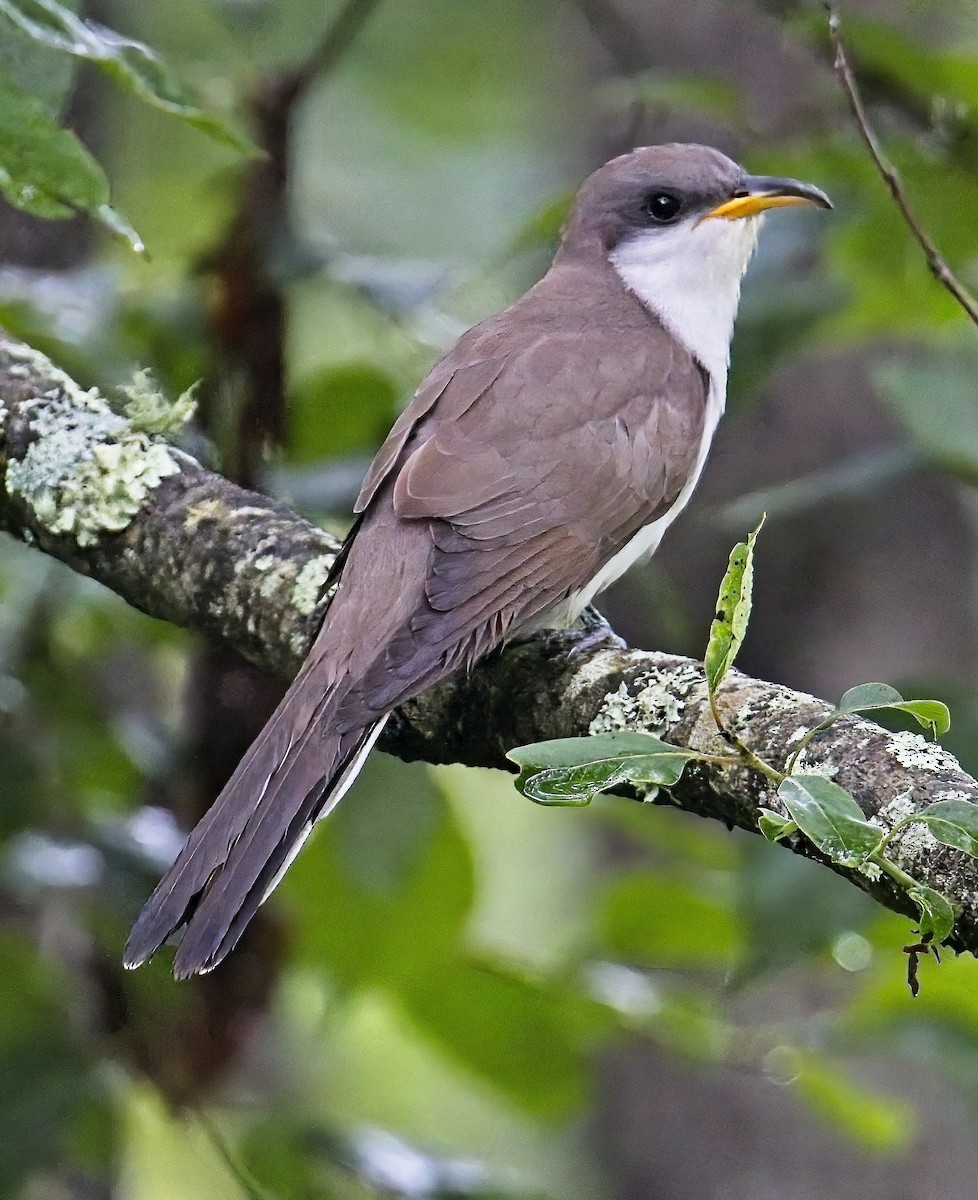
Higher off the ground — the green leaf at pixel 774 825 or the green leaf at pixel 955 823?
the green leaf at pixel 955 823

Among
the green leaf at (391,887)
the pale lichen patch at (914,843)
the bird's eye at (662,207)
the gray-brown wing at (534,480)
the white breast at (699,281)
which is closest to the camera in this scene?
the pale lichen patch at (914,843)

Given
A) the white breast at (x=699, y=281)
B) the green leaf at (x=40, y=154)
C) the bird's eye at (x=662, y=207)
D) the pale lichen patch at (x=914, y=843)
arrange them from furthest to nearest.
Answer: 1. the bird's eye at (x=662, y=207)
2. the white breast at (x=699, y=281)
3. the green leaf at (x=40, y=154)
4. the pale lichen patch at (x=914, y=843)

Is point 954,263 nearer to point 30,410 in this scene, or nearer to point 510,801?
point 30,410

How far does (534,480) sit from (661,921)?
109 centimetres

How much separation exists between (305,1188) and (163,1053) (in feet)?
1.53

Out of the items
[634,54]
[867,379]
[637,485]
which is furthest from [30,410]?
[867,379]

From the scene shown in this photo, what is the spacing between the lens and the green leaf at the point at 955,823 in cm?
176

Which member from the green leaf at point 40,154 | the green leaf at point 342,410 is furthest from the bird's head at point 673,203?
the green leaf at point 40,154

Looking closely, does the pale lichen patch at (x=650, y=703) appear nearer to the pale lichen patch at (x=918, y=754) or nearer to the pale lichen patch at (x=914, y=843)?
the pale lichen patch at (x=918, y=754)

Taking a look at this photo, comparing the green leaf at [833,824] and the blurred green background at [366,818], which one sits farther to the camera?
the blurred green background at [366,818]

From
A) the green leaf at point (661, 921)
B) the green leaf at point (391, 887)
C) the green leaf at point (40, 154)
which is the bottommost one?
the green leaf at point (661, 921)

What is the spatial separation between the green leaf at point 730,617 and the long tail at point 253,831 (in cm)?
84

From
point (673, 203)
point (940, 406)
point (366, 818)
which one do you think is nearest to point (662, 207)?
point (673, 203)

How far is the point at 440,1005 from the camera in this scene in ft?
11.1
